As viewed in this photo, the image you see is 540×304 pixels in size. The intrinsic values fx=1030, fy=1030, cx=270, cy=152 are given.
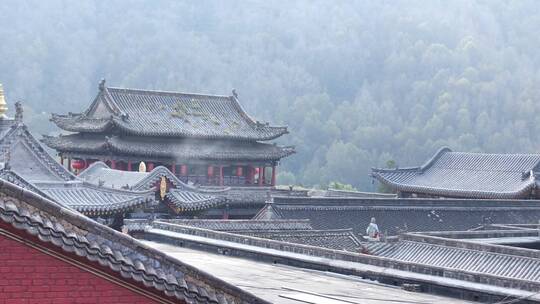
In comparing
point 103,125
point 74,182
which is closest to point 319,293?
point 74,182

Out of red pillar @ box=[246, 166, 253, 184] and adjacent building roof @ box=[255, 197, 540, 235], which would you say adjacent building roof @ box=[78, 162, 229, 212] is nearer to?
adjacent building roof @ box=[255, 197, 540, 235]

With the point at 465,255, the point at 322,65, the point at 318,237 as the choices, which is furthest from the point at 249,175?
the point at 322,65

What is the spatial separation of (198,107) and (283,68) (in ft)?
255

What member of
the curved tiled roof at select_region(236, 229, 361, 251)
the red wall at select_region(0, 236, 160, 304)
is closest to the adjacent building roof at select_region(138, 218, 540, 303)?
the curved tiled roof at select_region(236, 229, 361, 251)

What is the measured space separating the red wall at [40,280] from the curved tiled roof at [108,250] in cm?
16

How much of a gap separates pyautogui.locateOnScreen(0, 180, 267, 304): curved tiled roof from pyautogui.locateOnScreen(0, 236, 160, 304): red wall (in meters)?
0.16

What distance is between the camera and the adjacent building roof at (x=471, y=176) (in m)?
44.5

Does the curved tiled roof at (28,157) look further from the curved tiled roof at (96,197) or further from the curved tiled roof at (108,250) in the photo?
the curved tiled roof at (108,250)

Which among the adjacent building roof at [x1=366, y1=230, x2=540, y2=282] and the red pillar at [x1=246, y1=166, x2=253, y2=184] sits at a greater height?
the red pillar at [x1=246, y1=166, x2=253, y2=184]

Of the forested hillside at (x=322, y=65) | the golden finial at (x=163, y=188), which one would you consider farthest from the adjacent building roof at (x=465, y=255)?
the forested hillside at (x=322, y=65)

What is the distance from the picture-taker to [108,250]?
880cm

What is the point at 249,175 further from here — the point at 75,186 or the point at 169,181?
the point at 75,186

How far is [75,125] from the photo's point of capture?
156 feet

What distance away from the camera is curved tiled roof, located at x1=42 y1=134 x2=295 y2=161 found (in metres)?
45.2
